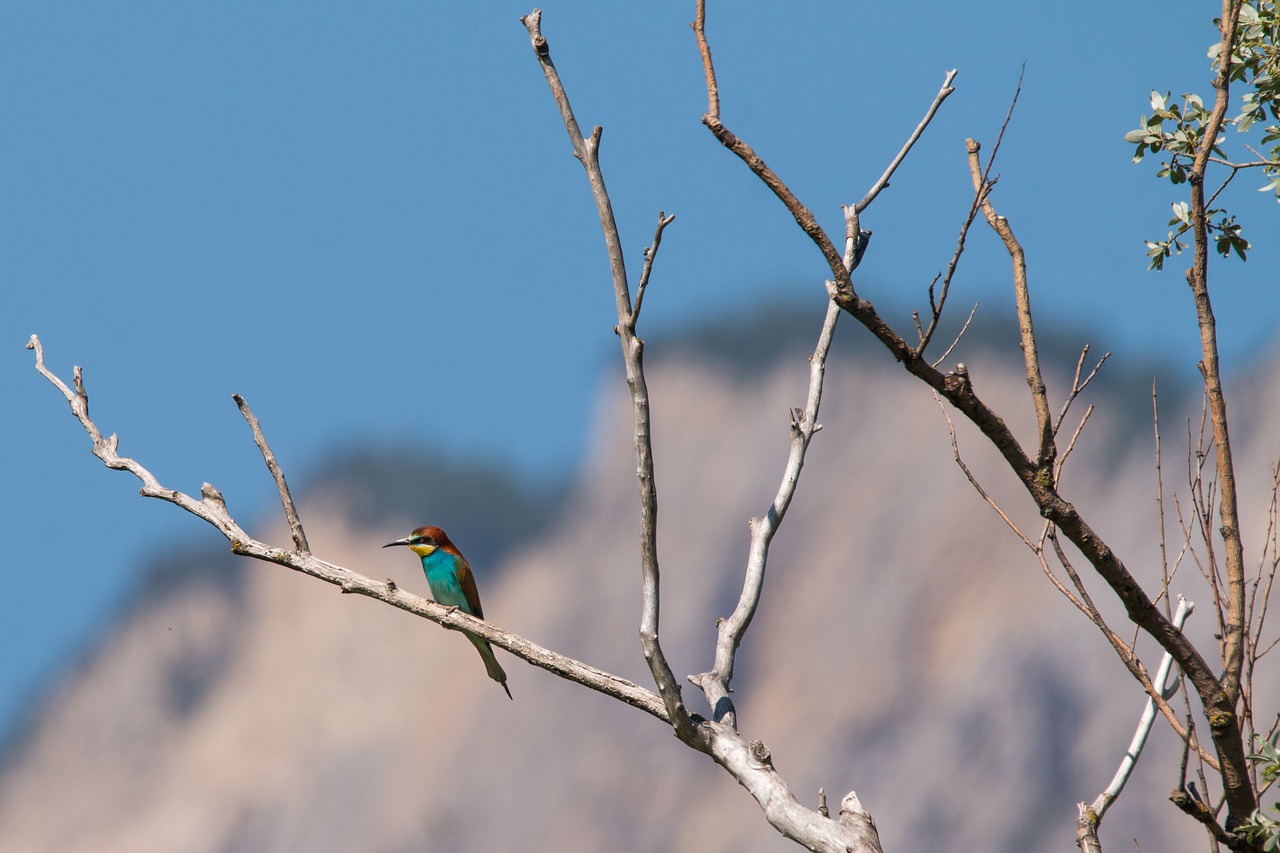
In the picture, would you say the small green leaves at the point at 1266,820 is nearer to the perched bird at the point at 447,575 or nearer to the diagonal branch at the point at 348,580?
the diagonal branch at the point at 348,580

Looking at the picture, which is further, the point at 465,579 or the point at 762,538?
the point at 465,579

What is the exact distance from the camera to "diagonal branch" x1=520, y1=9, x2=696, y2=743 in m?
2.58

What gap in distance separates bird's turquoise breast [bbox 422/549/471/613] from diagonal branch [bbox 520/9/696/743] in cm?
390

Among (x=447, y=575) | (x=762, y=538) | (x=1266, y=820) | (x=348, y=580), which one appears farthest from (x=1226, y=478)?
(x=447, y=575)

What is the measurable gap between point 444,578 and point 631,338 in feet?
13.3

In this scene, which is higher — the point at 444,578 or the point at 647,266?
the point at 444,578

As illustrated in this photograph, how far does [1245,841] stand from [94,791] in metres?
14.8

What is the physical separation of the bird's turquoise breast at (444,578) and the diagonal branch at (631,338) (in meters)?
3.90

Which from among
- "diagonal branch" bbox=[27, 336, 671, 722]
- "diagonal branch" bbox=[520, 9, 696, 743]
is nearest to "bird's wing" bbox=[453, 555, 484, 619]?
"diagonal branch" bbox=[27, 336, 671, 722]

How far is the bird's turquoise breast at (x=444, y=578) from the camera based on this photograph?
6.43 metres

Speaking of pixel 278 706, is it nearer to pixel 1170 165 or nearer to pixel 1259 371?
pixel 1259 371

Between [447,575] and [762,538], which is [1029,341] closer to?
[762,538]

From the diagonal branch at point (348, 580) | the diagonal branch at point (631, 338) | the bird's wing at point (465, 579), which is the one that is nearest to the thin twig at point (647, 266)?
the diagonal branch at point (631, 338)

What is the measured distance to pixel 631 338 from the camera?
259cm
